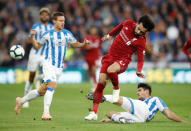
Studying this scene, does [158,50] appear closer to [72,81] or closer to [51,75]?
[72,81]

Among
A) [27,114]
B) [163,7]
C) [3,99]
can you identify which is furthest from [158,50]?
[27,114]

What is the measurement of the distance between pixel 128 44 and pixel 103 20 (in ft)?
50.0

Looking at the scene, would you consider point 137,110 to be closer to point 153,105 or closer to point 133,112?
point 133,112

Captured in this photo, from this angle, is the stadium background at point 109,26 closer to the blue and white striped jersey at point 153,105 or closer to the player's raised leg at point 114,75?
the player's raised leg at point 114,75

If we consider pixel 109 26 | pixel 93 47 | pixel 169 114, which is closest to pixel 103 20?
pixel 109 26

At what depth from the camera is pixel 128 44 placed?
863cm

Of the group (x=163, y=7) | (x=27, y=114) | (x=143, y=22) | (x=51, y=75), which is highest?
(x=163, y=7)

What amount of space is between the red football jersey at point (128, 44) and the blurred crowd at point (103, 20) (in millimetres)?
12983

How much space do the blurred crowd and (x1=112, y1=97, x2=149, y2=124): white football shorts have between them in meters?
13.7

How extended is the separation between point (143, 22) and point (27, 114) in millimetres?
3492

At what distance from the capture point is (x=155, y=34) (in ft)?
76.5

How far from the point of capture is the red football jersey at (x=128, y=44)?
8539 mm

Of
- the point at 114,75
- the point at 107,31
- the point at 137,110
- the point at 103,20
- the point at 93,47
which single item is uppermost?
the point at 103,20

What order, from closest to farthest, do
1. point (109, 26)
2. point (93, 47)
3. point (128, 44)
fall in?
point (128, 44), point (93, 47), point (109, 26)
